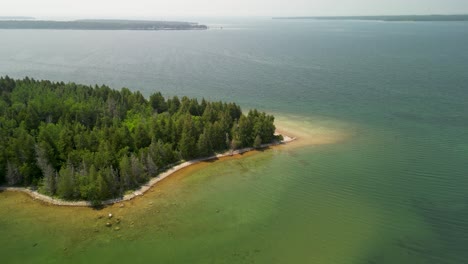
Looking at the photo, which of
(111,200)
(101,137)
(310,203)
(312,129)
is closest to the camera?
(111,200)

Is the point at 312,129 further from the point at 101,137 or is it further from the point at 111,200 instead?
the point at 111,200

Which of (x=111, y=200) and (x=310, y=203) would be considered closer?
(x=111, y=200)

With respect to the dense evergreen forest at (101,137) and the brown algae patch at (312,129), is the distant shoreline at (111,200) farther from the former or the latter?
the brown algae patch at (312,129)

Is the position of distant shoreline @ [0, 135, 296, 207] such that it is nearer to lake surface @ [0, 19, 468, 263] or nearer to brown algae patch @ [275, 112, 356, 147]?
lake surface @ [0, 19, 468, 263]

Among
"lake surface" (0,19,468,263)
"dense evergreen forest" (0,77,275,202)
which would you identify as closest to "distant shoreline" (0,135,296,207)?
"dense evergreen forest" (0,77,275,202)

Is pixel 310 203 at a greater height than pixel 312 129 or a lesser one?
lesser

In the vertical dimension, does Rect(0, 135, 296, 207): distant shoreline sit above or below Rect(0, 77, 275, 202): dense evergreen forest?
below

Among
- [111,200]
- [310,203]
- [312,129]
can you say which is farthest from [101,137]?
[312,129]

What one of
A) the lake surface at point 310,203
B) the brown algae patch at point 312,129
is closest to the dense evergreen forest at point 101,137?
the lake surface at point 310,203

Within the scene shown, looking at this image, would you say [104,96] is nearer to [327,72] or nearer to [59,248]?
[59,248]
